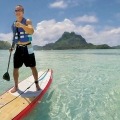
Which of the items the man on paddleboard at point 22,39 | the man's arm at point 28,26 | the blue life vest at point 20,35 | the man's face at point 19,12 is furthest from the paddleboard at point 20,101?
the man's face at point 19,12

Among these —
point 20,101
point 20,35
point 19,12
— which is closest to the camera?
point 20,101

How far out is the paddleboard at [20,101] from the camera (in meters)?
5.91

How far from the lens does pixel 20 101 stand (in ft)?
22.6

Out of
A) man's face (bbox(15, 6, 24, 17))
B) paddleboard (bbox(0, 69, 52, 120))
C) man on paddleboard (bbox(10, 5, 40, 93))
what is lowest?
paddleboard (bbox(0, 69, 52, 120))

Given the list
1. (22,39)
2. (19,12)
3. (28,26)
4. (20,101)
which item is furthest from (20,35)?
(20,101)

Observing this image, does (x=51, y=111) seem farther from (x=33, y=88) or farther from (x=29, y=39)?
(x=29, y=39)

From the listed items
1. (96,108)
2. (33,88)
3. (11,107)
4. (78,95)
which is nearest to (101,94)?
(78,95)

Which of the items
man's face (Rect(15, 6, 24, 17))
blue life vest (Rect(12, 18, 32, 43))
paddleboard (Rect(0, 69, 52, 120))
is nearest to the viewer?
paddleboard (Rect(0, 69, 52, 120))

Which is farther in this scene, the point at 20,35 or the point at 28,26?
the point at 20,35

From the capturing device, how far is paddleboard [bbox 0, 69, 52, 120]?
5914mm

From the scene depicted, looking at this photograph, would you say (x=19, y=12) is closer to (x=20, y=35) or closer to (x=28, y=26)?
(x=28, y=26)

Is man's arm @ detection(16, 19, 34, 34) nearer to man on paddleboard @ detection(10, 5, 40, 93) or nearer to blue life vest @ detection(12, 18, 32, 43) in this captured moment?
man on paddleboard @ detection(10, 5, 40, 93)

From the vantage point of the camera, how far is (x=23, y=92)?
7.74m

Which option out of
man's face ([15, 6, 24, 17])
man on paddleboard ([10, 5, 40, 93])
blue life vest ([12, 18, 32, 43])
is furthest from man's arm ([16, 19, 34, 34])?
man's face ([15, 6, 24, 17])
